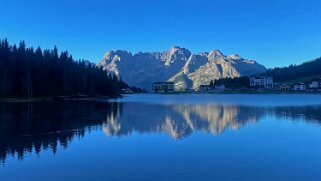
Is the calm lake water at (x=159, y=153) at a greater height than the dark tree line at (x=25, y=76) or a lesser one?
lesser

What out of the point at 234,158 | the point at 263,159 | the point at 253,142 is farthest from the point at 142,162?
the point at 253,142

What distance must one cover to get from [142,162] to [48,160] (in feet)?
34.9

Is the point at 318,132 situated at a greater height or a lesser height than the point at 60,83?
lesser

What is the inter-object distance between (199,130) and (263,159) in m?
25.6

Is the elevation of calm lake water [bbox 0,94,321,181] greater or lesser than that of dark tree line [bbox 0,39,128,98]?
lesser

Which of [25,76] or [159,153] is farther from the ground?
[25,76]

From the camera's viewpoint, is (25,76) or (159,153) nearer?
(159,153)

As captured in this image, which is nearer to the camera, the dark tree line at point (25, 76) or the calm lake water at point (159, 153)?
the calm lake water at point (159, 153)

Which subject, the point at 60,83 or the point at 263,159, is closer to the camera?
the point at 263,159

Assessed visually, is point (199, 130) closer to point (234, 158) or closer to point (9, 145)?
point (234, 158)

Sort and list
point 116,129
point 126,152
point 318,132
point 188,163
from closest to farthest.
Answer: point 188,163 < point 126,152 < point 318,132 < point 116,129

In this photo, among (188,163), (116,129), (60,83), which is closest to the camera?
(188,163)

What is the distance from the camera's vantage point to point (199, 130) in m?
63.2

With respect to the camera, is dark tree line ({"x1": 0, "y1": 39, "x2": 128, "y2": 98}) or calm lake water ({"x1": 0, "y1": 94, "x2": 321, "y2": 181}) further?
dark tree line ({"x1": 0, "y1": 39, "x2": 128, "y2": 98})
